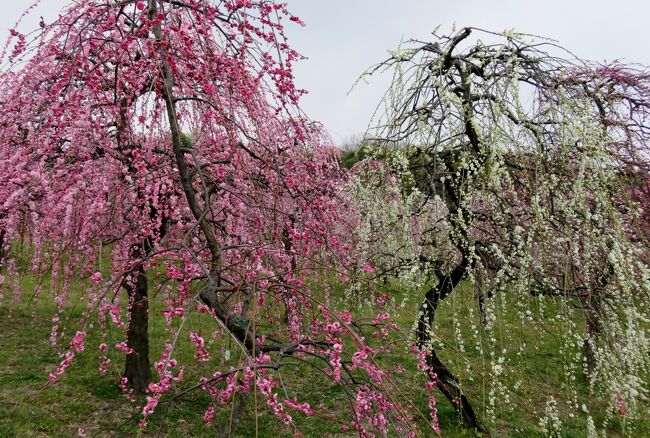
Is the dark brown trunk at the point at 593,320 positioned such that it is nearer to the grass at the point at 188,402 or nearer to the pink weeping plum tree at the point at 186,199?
the grass at the point at 188,402

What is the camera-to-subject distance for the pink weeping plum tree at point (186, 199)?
82.2 inches

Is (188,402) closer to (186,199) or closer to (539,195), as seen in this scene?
(186,199)

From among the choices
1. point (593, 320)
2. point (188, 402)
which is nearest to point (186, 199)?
point (188, 402)

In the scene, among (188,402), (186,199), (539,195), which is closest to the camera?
(539,195)

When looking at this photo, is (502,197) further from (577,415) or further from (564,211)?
(577,415)

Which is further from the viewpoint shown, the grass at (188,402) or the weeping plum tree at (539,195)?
the grass at (188,402)

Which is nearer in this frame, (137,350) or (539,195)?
(539,195)

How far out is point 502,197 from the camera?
311 centimetres

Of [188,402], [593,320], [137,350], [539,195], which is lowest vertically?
[188,402]

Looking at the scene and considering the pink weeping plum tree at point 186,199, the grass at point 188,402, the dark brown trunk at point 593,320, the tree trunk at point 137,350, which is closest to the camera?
the pink weeping plum tree at point 186,199

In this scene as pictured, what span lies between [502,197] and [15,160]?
4054mm

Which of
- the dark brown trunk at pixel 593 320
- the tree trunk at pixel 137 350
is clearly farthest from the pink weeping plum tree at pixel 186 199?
the dark brown trunk at pixel 593 320

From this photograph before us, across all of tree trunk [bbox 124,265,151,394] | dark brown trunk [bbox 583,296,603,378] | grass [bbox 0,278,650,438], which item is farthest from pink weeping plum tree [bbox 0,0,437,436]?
dark brown trunk [bbox 583,296,603,378]

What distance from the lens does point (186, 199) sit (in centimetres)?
412
